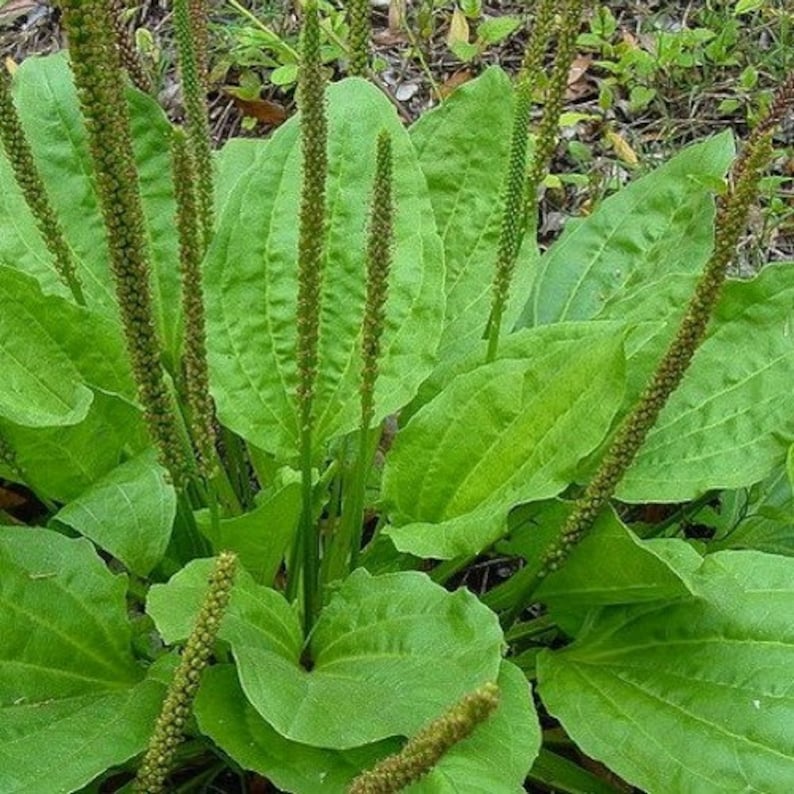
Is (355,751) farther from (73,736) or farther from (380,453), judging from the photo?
(380,453)

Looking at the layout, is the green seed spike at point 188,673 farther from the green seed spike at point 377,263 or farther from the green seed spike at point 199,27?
the green seed spike at point 199,27

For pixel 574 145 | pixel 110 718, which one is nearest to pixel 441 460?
pixel 110 718

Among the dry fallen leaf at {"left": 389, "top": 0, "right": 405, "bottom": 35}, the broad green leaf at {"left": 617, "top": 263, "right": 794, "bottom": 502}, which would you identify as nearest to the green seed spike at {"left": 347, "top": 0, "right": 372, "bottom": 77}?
the broad green leaf at {"left": 617, "top": 263, "right": 794, "bottom": 502}

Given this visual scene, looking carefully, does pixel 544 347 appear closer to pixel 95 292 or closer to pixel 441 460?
pixel 441 460

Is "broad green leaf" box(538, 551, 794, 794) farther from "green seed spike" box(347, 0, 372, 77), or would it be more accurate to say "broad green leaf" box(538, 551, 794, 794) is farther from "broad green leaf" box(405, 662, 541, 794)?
"green seed spike" box(347, 0, 372, 77)

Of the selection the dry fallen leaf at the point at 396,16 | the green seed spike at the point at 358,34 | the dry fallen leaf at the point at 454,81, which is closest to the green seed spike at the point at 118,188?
the green seed spike at the point at 358,34

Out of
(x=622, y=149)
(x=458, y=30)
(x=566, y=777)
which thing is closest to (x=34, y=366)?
(x=566, y=777)

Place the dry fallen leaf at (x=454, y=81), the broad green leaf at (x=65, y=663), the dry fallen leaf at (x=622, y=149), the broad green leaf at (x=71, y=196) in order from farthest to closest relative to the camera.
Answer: the dry fallen leaf at (x=454, y=81)
the dry fallen leaf at (x=622, y=149)
the broad green leaf at (x=71, y=196)
the broad green leaf at (x=65, y=663)
